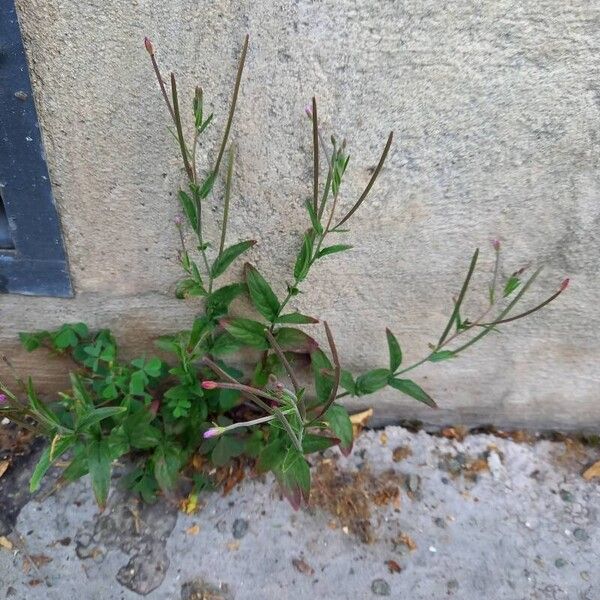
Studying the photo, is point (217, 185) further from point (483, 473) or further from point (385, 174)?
point (483, 473)

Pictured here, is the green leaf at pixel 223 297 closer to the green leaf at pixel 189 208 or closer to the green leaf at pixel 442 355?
the green leaf at pixel 189 208

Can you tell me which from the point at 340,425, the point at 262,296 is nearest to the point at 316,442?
the point at 340,425

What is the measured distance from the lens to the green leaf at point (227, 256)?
65.8 inches

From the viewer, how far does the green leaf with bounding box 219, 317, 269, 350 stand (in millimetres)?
1720

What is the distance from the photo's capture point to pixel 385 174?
1658 mm

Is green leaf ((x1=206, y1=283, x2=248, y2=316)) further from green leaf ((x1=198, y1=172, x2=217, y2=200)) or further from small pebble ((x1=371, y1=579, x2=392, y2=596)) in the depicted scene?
small pebble ((x1=371, y1=579, x2=392, y2=596))

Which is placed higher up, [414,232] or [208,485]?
[414,232]

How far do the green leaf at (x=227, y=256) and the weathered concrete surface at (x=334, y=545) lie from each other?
32.3 inches

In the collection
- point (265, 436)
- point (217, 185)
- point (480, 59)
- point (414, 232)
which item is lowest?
point (265, 436)

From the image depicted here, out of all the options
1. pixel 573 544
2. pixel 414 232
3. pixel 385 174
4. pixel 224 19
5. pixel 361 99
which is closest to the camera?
pixel 224 19

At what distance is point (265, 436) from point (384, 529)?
506mm

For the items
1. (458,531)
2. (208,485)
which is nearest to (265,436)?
(208,485)

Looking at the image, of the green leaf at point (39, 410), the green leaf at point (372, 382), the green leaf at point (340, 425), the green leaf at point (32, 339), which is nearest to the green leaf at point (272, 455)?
the green leaf at point (340, 425)

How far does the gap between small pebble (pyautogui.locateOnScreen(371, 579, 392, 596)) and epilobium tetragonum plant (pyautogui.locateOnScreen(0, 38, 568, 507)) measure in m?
0.41
